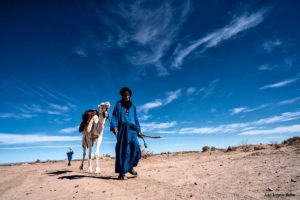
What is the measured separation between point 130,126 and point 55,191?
2.56m

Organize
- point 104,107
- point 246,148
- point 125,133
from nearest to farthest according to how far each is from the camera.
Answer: point 125,133
point 104,107
point 246,148

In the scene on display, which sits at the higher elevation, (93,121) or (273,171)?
(93,121)


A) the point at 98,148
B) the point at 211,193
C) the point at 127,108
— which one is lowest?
the point at 211,193

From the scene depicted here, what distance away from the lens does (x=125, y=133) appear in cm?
795

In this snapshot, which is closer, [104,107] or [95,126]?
[104,107]

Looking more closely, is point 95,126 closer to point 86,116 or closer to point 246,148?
point 86,116

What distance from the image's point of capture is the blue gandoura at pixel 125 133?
780cm

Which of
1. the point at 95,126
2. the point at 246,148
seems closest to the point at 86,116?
the point at 95,126

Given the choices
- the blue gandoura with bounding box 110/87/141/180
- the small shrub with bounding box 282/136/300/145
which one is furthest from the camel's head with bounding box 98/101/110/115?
the small shrub with bounding box 282/136/300/145

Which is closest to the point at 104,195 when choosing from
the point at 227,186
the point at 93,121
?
the point at 227,186

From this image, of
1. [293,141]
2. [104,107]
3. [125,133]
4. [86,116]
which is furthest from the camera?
[293,141]

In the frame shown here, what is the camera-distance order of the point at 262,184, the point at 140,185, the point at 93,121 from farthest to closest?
the point at 93,121, the point at 140,185, the point at 262,184

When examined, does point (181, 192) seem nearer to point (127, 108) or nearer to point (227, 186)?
point (227, 186)

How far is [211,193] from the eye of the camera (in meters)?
5.00
